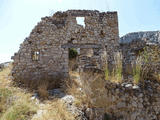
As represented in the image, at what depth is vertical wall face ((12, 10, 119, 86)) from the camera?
858cm

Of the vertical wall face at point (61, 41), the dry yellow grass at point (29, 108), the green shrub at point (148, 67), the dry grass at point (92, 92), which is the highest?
the vertical wall face at point (61, 41)

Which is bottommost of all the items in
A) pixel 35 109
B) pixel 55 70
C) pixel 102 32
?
pixel 35 109

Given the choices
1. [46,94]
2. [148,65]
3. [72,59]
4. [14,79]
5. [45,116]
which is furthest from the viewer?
[72,59]

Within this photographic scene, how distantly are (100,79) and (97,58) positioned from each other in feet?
10.4

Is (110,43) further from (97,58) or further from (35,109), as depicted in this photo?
(35,109)

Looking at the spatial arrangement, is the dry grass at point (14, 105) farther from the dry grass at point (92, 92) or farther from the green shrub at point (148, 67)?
the green shrub at point (148, 67)

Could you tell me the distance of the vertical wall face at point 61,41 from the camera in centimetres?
858

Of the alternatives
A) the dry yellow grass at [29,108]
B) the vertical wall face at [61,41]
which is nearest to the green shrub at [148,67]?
the dry yellow grass at [29,108]

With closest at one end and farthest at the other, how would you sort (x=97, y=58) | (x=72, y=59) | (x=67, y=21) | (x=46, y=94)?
(x=46, y=94) < (x=97, y=58) < (x=67, y=21) < (x=72, y=59)

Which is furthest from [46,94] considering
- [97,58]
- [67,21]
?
[67,21]

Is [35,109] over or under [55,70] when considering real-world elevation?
under

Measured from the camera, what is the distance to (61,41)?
8.83 m

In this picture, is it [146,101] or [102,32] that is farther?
[102,32]

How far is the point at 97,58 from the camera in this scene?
7.62m
